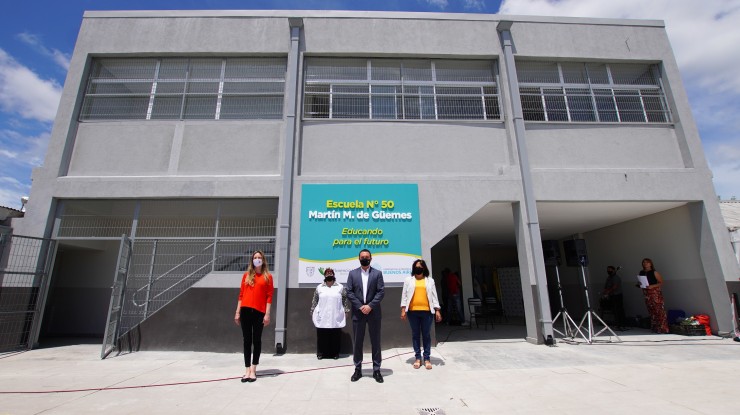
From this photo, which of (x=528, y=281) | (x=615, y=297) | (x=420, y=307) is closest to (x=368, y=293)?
(x=420, y=307)

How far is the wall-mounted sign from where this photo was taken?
709cm

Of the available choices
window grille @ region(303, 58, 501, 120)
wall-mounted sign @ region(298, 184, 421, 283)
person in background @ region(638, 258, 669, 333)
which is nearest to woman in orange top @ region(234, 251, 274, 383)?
wall-mounted sign @ region(298, 184, 421, 283)

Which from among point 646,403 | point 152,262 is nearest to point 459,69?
point 646,403

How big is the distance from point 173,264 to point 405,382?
5746 mm

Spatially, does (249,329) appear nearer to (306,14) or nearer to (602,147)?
(306,14)

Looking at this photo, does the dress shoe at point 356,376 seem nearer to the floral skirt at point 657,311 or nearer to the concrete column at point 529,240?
the concrete column at point 529,240

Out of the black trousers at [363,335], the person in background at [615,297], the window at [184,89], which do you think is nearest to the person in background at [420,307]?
the black trousers at [363,335]

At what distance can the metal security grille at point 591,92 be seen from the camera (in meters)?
8.80

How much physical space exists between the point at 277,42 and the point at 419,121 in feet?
13.0

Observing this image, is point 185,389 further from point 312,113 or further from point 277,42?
point 277,42

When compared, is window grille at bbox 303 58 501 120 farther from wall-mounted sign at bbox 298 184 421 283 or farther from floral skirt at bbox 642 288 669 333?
floral skirt at bbox 642 288 669 333

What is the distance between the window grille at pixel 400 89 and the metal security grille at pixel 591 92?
1033 millimetres

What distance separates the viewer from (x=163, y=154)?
802cm

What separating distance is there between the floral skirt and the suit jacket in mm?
7537
